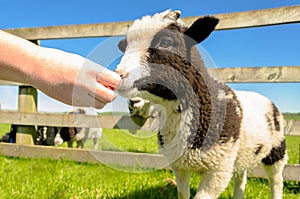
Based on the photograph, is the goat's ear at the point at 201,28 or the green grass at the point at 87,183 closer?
the goat's ear at the point at 201,28

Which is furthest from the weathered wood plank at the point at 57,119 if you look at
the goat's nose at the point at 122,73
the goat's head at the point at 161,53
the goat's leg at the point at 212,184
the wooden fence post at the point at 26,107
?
the goat's nose at the point at 122,73

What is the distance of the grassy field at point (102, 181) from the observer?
10.4 feet

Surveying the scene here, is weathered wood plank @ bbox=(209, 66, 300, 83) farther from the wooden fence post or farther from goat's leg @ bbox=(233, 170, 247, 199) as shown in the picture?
the wooden fence post

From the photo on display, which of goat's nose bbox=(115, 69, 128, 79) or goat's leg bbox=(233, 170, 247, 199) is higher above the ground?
goat's nose bbox=(115, 69, 128, 79)

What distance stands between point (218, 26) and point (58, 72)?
12.0 feet

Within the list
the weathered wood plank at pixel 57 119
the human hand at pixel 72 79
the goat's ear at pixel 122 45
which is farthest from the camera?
the weathered wood plank at pixel 57 119

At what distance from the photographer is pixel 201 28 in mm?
2242

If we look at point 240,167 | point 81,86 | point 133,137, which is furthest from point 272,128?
point 81,86

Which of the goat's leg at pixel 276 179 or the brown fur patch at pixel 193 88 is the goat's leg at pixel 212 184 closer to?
the brown fur patch at pixel 193 88

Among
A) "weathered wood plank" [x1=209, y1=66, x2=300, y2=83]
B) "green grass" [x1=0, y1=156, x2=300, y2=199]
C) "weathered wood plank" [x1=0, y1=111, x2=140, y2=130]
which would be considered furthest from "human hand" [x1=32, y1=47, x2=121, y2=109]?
"weathered wood plank" [x1=0, y1=111, x2=140, y2=130]

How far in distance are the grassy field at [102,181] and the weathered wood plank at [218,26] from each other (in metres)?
1.29

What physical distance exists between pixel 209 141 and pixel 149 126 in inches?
46.4

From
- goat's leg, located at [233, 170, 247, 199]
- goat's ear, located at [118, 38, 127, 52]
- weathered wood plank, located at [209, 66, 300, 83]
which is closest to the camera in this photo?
goat's ear, located at [118, 38, 127, 52]

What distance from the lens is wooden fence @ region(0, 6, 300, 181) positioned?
403 centimetres
